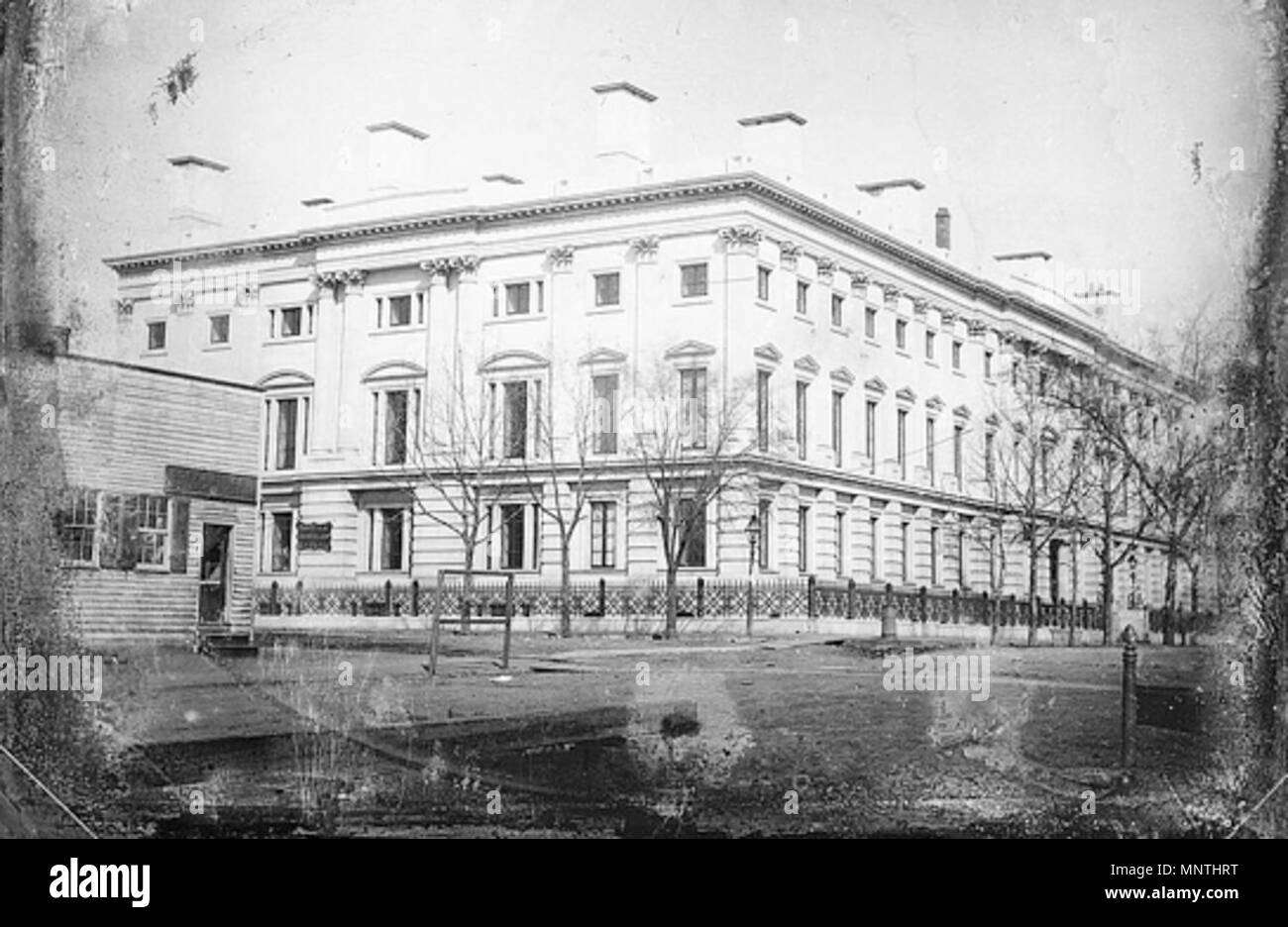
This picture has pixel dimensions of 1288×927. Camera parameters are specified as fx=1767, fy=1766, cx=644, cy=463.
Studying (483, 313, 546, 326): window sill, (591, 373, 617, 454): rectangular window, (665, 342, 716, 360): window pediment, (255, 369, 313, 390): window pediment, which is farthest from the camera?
(255, 369, 313, 390): window pediment

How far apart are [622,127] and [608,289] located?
87 cm

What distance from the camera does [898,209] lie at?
891 cm

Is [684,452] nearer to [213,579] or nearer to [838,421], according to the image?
[838,421]

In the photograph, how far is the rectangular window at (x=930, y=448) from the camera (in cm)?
886

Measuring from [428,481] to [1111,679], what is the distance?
346cm

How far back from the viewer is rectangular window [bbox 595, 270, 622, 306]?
28.3 feet

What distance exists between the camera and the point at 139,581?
8.92 m

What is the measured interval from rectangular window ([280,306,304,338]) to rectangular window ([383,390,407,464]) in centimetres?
58

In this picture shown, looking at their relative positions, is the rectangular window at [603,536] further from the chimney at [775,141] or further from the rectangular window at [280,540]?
the chimney at [775,141]

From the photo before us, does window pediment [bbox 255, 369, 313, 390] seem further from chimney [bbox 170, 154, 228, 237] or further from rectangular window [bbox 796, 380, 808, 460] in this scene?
rectangular window [bbox 796, 380, 808, 460]

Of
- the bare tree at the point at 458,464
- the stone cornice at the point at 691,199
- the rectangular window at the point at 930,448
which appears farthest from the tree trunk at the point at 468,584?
the rectangular window at the point at 930,448

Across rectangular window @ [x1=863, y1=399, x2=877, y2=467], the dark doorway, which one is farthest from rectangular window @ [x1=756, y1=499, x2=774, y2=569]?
the dark doorway

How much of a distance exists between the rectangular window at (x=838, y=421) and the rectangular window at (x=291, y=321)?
2726 millimetres
